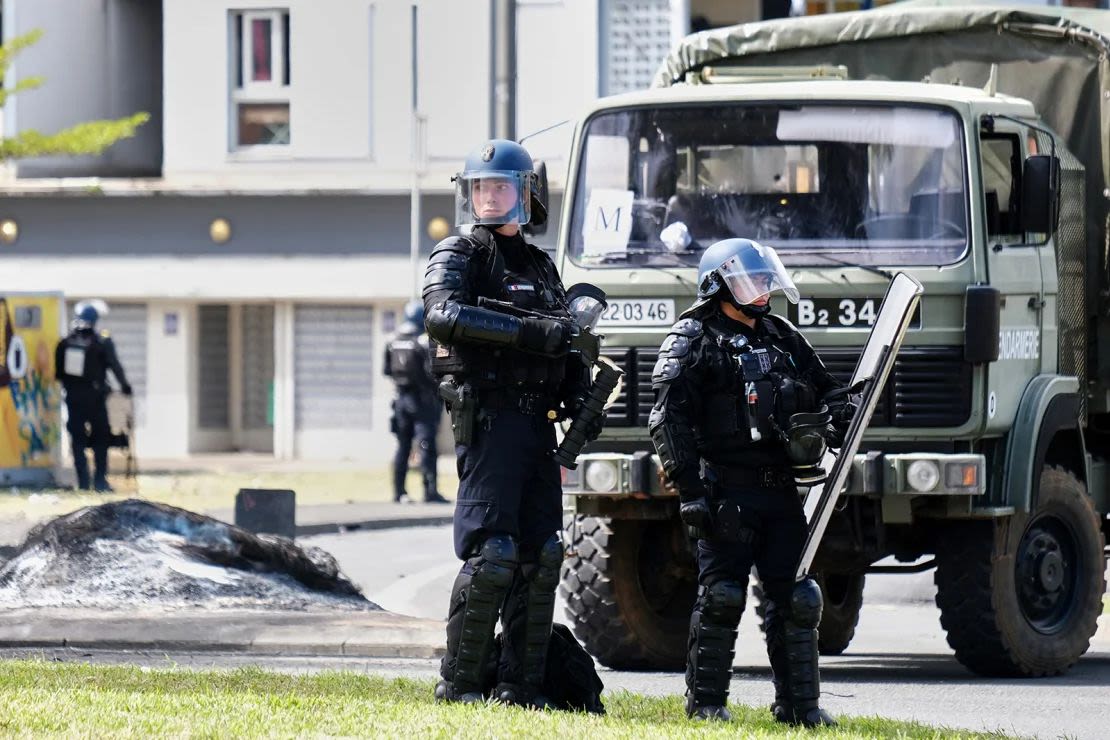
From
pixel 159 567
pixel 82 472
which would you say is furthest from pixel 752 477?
pixel 82 472

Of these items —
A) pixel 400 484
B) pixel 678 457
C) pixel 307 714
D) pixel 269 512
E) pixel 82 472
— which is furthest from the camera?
pixel 82 472

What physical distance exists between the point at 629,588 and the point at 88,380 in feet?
41.9

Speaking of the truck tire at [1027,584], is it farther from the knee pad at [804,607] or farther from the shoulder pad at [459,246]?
the shoulder pad at [459,246]

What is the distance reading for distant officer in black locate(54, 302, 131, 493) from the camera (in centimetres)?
2245

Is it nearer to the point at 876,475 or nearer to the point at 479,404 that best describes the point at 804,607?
the point at 479,404

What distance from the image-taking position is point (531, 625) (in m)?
8.00

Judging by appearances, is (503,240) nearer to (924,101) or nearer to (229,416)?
(924,101)

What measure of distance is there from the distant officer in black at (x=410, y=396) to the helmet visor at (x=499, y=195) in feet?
46.2

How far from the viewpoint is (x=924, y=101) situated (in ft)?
35.1

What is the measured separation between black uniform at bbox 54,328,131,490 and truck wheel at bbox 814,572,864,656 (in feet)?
39.5

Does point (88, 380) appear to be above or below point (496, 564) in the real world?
below

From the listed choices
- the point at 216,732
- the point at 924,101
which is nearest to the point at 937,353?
the point at 924,101

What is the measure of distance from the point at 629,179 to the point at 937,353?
1.68 meters

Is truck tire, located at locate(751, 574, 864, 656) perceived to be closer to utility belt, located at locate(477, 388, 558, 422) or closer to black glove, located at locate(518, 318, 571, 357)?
utility belt, located at locate(477, 388, 558, 422)
